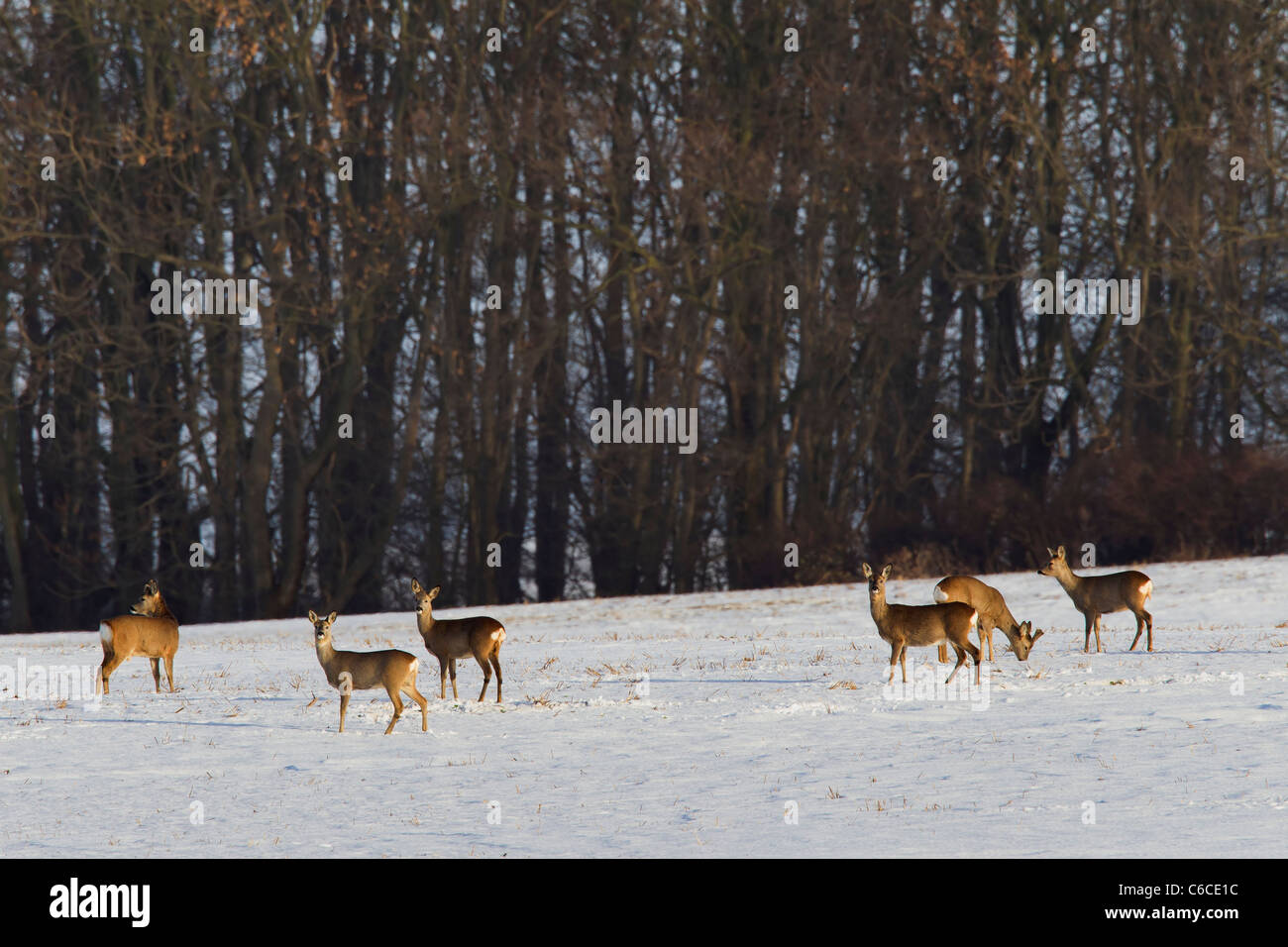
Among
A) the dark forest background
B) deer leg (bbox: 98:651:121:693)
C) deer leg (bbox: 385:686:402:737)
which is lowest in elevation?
deer leg (bbox: 385:686:402:737)

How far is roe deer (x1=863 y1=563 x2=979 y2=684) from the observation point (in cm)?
1476

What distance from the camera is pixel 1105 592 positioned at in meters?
17.6

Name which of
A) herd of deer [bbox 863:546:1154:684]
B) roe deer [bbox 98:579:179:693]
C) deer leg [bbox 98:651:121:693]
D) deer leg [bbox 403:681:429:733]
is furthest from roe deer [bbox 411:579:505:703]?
herd of deer [bbox 863:546:1154:684]

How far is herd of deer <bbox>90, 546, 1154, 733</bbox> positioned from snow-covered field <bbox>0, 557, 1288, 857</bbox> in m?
0.35

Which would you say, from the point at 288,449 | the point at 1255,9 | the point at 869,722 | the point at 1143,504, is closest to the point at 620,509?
the point at 288,449

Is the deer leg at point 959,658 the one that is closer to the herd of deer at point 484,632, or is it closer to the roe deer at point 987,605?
the herd of deer at point 484,632

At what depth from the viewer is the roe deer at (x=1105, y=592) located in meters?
17.4

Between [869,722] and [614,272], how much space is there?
1067 inches

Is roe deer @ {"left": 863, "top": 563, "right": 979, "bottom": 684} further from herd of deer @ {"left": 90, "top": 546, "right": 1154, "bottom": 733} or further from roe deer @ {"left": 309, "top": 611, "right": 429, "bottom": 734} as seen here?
roe deer @ {"left": 309, "top": 611, "right": 429, "bottom": 734}

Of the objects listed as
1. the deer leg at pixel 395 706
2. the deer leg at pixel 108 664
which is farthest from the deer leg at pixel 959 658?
the deer leg at pixel 108 664

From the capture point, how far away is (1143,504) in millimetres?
33844
